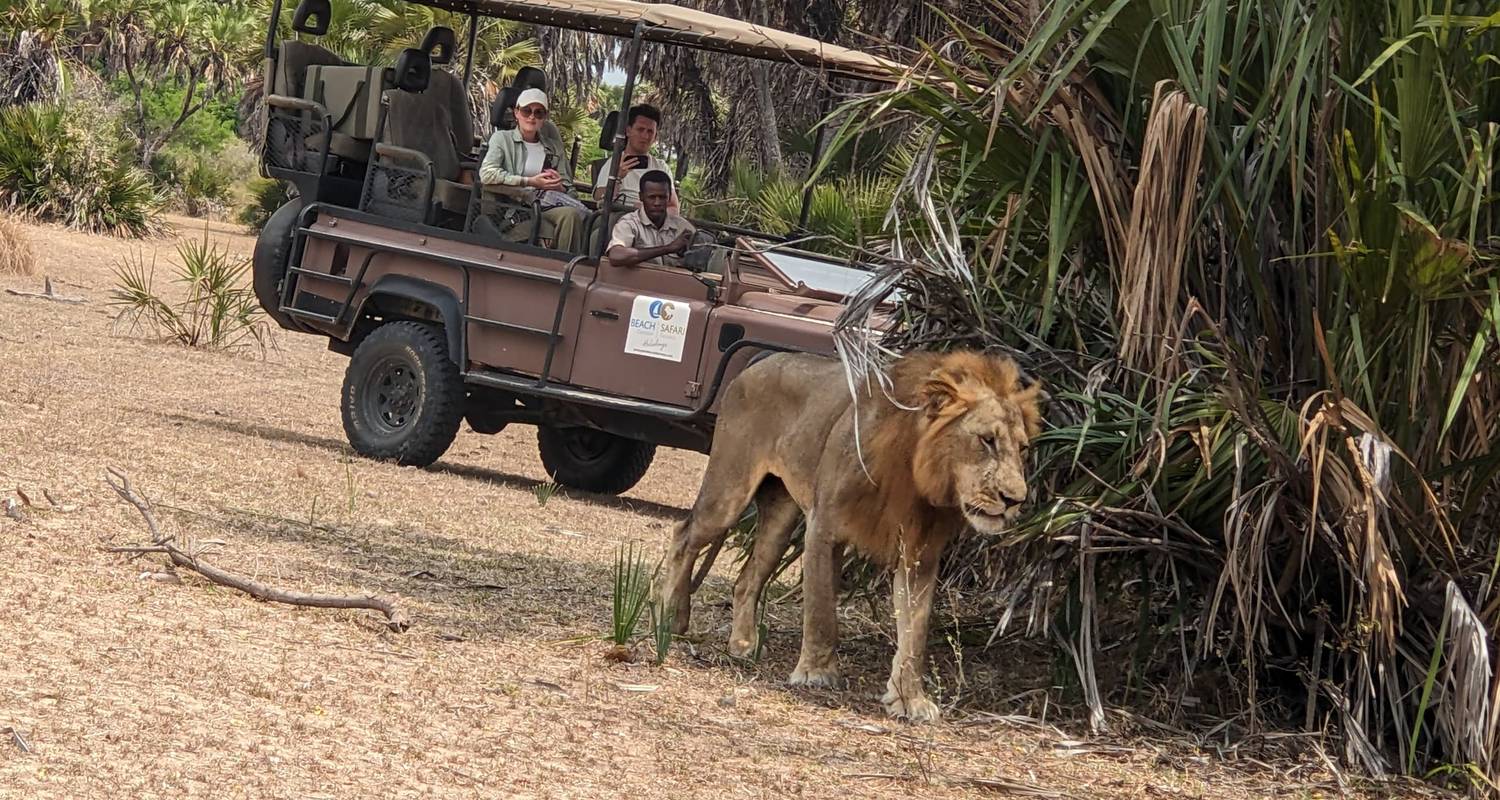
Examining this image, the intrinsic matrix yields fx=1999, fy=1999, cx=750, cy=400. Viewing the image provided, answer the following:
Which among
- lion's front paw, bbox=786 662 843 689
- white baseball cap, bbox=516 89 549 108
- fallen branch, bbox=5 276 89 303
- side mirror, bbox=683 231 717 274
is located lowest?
fallen branch, bbox=5 276 89 303

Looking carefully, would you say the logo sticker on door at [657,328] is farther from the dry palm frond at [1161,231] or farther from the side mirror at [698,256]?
the dry palm frond at [1161,231]

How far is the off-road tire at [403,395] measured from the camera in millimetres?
10711

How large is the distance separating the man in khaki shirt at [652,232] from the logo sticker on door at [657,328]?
24cm

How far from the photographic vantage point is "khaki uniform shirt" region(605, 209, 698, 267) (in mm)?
10148

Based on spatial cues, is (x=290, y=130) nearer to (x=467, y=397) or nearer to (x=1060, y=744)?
(x=467, y=397)

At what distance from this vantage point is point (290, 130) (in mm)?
11656

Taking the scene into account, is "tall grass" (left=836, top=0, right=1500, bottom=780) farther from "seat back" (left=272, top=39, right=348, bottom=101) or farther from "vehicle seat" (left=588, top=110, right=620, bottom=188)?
"seat back" (left=272, top=39, right=348, bottom=101)

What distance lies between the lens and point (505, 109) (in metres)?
11.9

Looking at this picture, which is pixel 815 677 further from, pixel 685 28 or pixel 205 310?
pixel 205 310

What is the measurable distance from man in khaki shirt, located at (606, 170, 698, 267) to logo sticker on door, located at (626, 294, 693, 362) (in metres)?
0.24

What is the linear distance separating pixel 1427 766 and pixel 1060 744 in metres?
1.01

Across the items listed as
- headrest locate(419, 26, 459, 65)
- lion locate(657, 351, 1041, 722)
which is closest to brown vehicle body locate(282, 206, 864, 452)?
headrest locate(419, 26, 459, 65)

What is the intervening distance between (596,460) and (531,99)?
210 centimetres

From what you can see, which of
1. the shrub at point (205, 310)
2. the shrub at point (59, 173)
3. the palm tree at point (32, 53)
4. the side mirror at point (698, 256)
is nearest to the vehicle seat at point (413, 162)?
the side mirror at point (698, 256)
